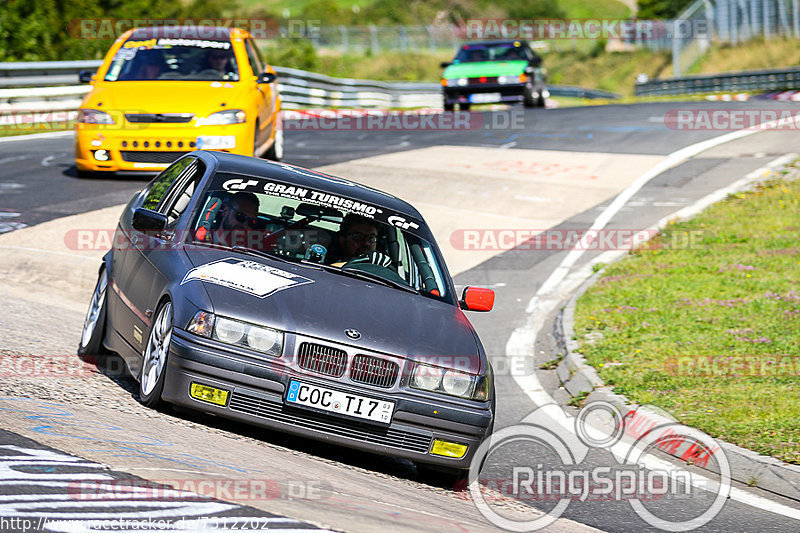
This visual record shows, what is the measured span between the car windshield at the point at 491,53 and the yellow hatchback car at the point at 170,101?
1535 cm

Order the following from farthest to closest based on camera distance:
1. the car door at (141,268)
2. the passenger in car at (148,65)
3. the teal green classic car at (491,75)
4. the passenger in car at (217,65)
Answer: the teal green classic car at (491,75) < the passenger in car at (217,65) < the passenger in car at (148,65) < the car door at (141,268)

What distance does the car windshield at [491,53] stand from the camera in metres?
29.7

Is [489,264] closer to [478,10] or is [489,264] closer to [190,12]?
[190,12]

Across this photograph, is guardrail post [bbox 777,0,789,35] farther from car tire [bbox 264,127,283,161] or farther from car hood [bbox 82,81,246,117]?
car hood [bbox 82,81,246,117]

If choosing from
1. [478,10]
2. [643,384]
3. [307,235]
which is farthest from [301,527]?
[478,10]


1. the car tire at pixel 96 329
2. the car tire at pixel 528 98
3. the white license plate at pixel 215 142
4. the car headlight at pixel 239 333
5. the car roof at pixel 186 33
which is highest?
the car roof at pixel 186 33

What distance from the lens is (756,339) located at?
937 cm

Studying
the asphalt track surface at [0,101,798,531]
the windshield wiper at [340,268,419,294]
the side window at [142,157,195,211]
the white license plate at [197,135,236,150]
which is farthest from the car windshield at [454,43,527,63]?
the windshield wiper at [340,268,419,294]

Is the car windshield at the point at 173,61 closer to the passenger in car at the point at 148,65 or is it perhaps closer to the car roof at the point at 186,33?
the passenger in car at the point at 148,65

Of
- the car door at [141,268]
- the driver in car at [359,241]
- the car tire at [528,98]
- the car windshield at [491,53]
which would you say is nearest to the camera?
the car door at [141,268]

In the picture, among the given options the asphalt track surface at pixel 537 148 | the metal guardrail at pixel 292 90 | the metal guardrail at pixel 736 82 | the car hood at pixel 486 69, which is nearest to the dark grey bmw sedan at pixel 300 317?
the asphalt track surface at pixel 537 148

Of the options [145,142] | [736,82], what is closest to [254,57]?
[145,142]

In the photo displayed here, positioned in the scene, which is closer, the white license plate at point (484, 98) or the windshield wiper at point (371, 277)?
the windshield wiper at point (371, 277)

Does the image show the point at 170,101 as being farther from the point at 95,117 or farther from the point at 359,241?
the point at 359,241
